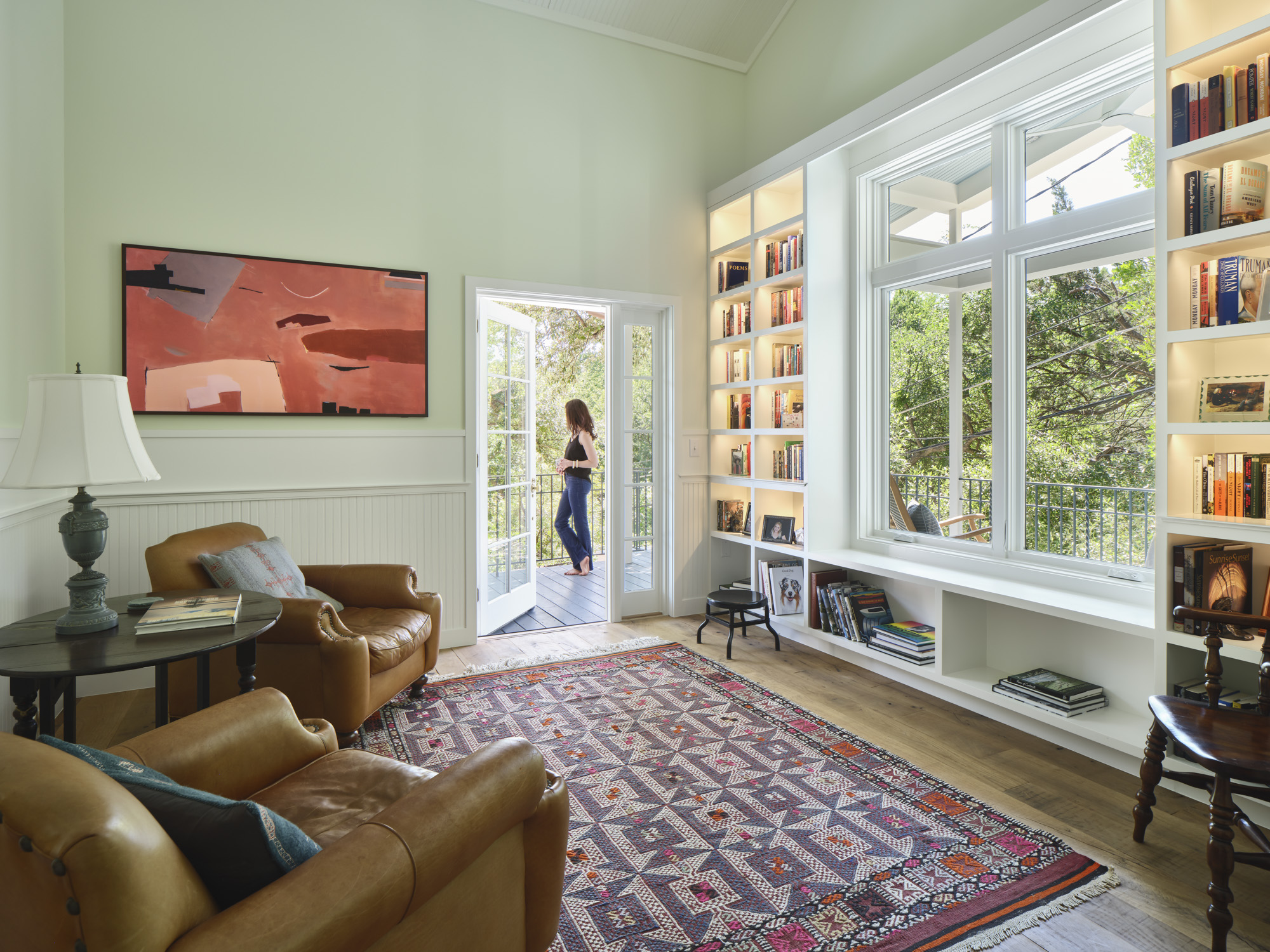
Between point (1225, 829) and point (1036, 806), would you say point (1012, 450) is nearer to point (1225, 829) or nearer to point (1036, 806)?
point (1036, 806)

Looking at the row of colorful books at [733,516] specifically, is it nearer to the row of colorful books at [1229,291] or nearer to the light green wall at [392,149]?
the light green wall at [392,149]

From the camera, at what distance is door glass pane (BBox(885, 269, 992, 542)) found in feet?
11.4

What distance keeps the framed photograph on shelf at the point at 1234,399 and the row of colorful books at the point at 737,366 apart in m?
2.49

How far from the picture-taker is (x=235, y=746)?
5.29ft

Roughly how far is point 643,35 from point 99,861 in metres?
5.01

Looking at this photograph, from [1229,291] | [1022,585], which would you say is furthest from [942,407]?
[1229,291]

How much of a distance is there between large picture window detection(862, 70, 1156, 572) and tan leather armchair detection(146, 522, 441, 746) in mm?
2638

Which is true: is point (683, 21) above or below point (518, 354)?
above

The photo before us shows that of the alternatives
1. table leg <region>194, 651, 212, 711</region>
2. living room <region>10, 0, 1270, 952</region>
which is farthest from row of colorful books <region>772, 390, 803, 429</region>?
table leg <region>194, 651, 212, 711</region>

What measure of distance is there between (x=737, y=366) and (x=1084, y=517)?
2.26 metres

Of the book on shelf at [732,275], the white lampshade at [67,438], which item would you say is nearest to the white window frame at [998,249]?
the book on shelf at [732,275]

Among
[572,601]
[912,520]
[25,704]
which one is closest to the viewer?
[25,704]

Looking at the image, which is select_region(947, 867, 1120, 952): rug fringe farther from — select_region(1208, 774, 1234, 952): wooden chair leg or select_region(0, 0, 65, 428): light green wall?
select_region(0, 0, 65, 428): light green wall

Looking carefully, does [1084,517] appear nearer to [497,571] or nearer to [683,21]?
[497,571]
